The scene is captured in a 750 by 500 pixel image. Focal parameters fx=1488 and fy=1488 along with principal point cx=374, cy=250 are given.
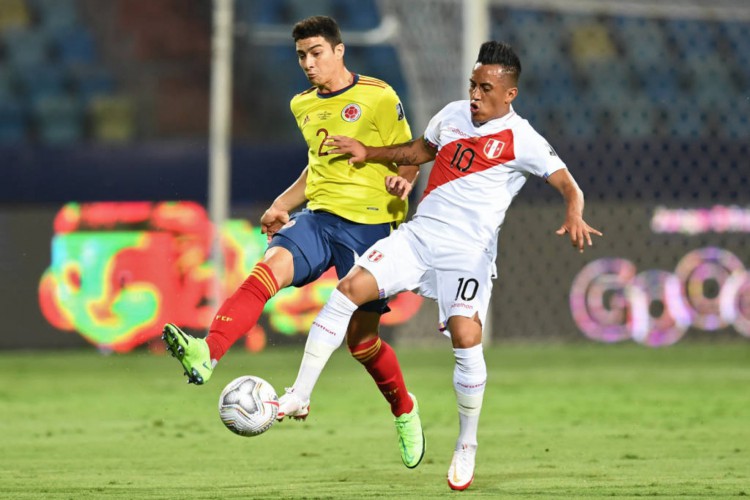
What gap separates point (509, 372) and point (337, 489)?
20.5ft

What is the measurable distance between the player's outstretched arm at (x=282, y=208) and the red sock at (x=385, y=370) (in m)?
0.67

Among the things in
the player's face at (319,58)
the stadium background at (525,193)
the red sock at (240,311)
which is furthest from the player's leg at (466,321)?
the stadium background at (525,193)

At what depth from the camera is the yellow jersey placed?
266 inches

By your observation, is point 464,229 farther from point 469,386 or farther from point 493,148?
point 469,386

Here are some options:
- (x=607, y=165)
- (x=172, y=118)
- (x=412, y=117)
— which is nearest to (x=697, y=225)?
(x=607, y=165)

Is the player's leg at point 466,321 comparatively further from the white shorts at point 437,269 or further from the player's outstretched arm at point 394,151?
the player's outstretched arm at point 394,151

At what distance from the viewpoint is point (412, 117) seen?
1571 cm

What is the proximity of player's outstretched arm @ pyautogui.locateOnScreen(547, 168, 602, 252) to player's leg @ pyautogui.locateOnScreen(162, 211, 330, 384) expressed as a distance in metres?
1.16

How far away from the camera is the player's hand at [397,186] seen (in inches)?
259

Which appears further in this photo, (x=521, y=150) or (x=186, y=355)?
(x=521, y=150)

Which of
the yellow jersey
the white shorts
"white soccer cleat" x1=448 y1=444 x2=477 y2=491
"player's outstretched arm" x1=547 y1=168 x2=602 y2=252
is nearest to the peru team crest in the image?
"player's outstretched arm" x1=547 y1=168 x2=602 y2=252

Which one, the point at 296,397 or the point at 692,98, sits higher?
the point at 692,98

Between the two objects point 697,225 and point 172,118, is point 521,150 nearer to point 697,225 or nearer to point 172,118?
point 697,225

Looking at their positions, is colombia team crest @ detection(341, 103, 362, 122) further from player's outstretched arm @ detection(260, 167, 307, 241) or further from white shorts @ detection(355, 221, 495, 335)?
white shorts @ detection(355, 221, 495, 335)
